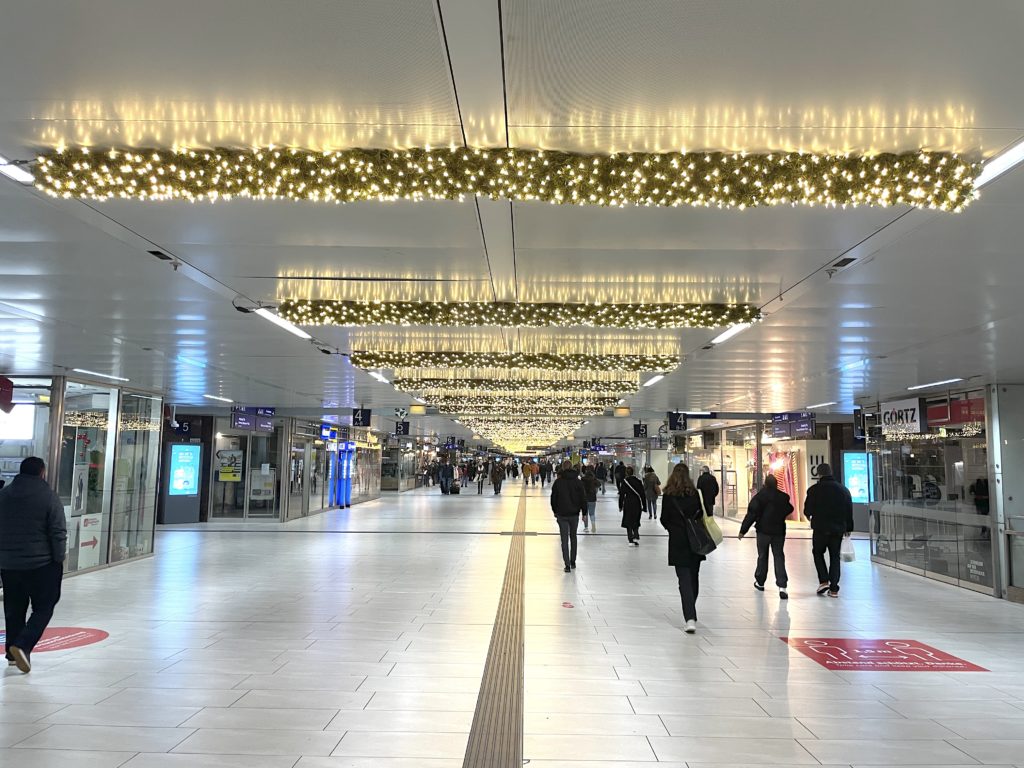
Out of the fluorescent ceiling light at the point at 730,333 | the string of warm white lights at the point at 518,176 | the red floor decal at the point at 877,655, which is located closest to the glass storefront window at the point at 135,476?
the string of warm white lights at the point at 518,176

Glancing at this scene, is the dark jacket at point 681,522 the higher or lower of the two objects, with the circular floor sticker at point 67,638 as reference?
higher

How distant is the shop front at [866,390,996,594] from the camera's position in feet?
40.8

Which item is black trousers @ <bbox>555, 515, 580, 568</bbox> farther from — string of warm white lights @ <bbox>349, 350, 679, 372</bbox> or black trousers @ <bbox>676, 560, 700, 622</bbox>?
black trousers @ <bbox>676, 560, 700, 622</bbox>

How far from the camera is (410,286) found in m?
7.33

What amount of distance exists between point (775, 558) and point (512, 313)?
17.9 ft

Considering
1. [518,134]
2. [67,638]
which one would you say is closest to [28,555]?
[67,638]

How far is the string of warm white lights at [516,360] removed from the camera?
11.8 metres

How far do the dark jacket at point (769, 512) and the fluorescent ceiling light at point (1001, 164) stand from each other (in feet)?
22.2

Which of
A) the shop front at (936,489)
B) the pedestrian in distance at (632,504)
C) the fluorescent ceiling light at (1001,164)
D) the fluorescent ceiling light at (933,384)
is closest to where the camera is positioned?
the fluorescent ceiling light at (1001,164)

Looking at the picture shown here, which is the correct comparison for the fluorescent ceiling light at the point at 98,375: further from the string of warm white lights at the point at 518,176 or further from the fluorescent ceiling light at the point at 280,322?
the string of warm white lights at the point at 518,176

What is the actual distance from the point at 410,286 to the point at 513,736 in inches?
167

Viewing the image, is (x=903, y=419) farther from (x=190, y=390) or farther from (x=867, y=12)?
(x=190, y=390)

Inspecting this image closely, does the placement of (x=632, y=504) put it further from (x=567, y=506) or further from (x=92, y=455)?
(x=92, y=455)

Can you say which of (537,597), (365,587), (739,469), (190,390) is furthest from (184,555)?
(739,469)
